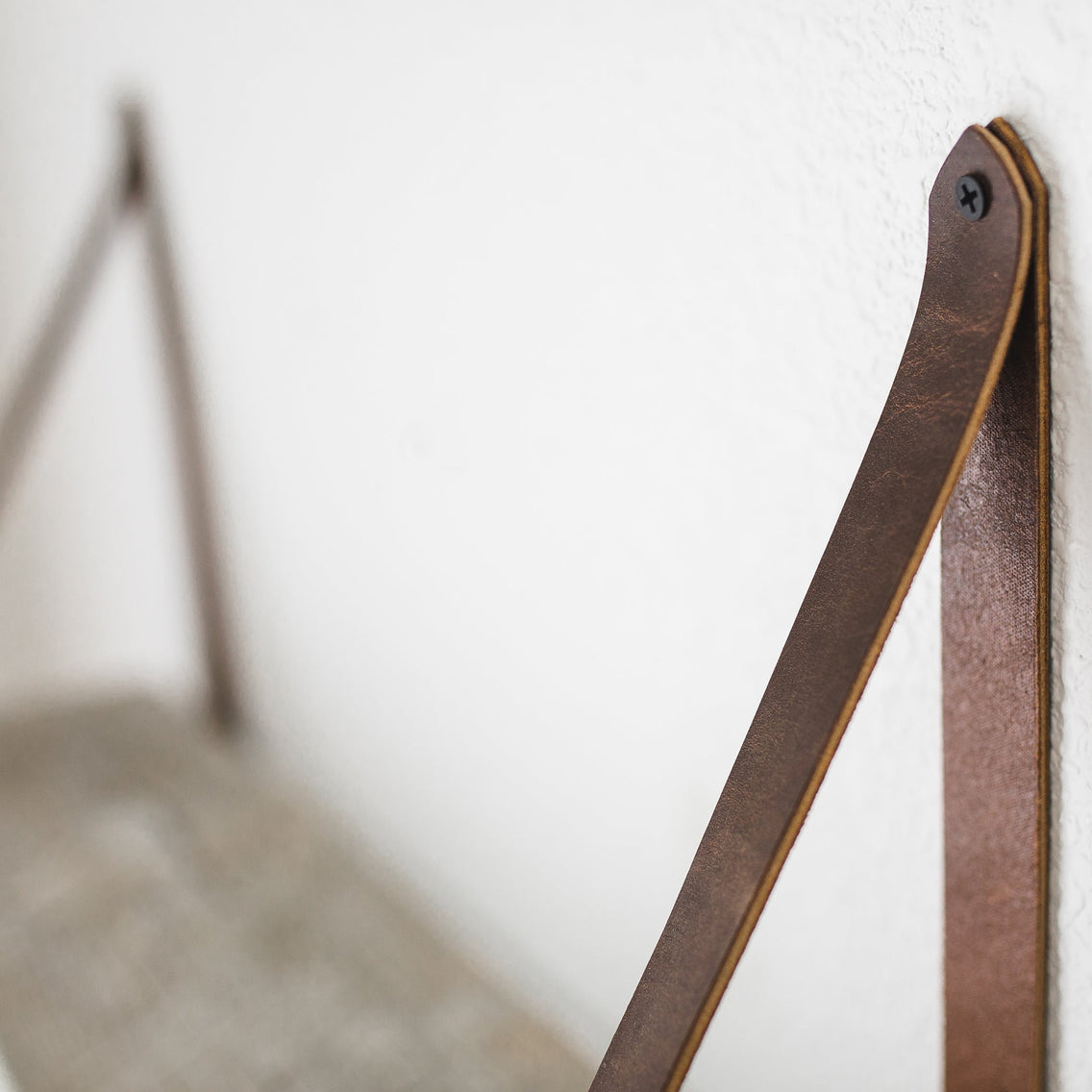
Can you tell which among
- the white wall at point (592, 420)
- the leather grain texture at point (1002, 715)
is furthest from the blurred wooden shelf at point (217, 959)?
the leather grain texture at point (1002, 715)

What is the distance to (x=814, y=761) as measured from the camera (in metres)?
0.37

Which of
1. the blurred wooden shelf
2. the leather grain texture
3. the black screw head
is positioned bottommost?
the blurred wooden shelf

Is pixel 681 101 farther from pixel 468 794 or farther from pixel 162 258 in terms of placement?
pixel 162 258

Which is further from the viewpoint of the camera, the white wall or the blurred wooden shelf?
the blurred wooden shelf

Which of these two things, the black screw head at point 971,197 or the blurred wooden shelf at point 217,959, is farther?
the blurred wooden shelf at point 217,959

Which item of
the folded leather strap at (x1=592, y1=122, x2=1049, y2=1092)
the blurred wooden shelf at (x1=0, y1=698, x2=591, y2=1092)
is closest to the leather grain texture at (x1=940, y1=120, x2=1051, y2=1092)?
the folded leather strap at (x1=592, y1=122, x2=1049, y2=1092)

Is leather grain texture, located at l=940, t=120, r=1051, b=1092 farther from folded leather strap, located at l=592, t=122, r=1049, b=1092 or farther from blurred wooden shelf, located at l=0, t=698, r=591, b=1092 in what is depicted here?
blurred wooden shelf, located at l=0, t=698, r=591, b=1092

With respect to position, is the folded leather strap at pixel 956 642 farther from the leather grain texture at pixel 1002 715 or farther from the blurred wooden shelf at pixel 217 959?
the blurred wooden shelf at pixel 217 959

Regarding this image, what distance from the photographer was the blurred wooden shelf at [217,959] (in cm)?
67

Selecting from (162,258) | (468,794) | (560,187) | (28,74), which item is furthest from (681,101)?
(28,74)

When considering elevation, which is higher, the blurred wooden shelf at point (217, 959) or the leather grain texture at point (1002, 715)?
the leather grain texture at point (1002, 715)

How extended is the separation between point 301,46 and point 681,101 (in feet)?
1.30

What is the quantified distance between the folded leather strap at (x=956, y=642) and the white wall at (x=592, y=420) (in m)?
0.02

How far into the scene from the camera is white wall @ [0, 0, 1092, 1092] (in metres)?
0.44
